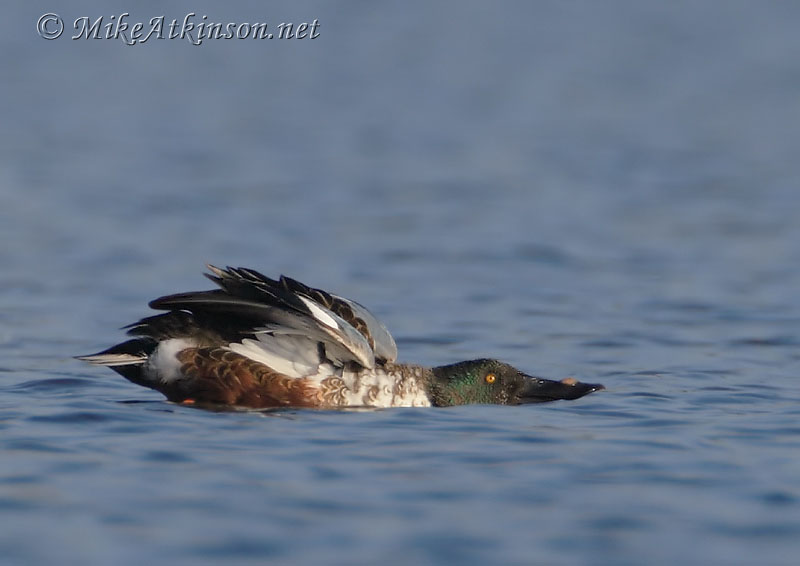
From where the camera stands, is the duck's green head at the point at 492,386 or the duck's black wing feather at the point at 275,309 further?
the duck's green head at the point at 492,386

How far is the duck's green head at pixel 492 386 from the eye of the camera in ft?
29.8

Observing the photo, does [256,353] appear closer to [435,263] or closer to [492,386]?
[492,386]

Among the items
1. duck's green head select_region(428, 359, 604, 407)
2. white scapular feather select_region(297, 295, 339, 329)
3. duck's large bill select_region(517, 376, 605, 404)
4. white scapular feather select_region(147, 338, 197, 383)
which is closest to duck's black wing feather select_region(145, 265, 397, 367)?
white scapular feather select_region(297, 295, 339, 329)

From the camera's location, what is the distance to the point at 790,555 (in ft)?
19.7

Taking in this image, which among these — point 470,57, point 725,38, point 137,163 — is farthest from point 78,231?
point 725,38

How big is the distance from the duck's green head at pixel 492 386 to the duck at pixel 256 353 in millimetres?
222

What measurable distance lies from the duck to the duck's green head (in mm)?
222

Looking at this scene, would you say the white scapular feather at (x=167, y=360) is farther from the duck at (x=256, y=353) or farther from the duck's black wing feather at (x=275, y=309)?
the duck's black wing feather at (x=275, y=309)

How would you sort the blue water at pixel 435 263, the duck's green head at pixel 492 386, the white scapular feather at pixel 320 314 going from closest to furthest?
the blue water at pixel 435 263 → the white scapular feather at pixel 320 314 → the duck's green head at pixel 492 386

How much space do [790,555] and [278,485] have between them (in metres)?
2.29

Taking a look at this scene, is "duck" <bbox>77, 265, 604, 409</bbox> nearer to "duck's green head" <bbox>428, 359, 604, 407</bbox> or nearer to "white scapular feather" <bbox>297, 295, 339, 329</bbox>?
"white scapular feather" <bbox>297, 295, 339, 329</bbox>

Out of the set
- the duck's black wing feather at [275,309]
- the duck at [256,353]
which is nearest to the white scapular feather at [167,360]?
the duck at [256,353]

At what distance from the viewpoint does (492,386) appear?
918cm

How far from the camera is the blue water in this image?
253 inches
